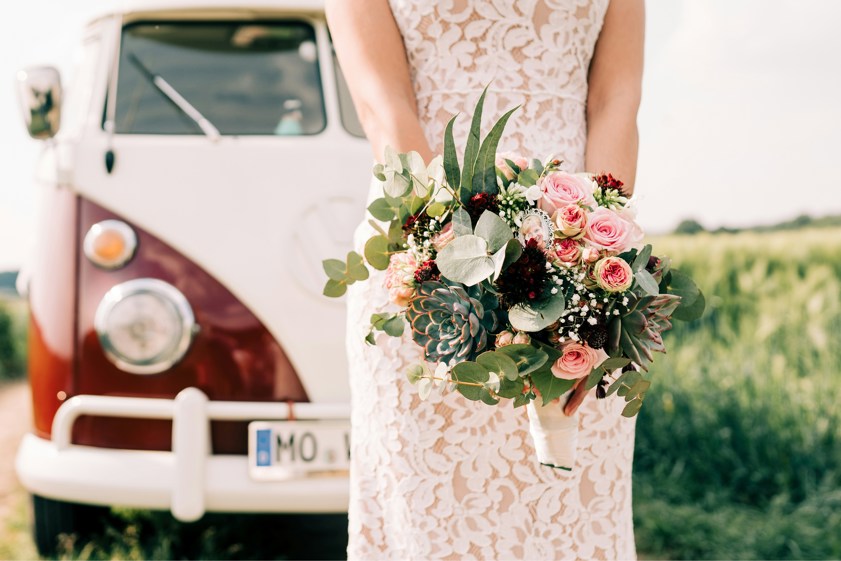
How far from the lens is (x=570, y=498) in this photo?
1.72 metres

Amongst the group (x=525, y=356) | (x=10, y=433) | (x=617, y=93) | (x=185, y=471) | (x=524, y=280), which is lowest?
(x=10, y=433)

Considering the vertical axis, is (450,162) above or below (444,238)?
above

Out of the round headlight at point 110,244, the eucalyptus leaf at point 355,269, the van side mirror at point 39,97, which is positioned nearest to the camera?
the eucalyptus leaf at point 355,269

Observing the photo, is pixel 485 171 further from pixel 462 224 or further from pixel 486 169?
pixel 462 224

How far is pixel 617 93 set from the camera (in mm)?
1813

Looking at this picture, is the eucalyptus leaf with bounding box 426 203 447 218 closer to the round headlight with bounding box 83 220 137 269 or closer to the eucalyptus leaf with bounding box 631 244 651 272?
the eucalyptus leaf with bounding box 631 244 651 272

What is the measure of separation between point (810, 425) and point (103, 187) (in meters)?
3.01

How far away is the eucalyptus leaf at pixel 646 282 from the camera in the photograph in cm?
128

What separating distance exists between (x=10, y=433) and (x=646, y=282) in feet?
21.5

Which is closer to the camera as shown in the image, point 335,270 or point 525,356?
point 525,356

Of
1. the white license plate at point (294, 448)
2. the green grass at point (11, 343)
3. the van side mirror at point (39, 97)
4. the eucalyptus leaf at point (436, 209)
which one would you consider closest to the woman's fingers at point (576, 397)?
the eucalyptus leaf at point (436, 209)

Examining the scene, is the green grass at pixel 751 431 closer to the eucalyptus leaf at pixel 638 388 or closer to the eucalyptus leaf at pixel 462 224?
the eucalyptus leaf at pixel 638 388

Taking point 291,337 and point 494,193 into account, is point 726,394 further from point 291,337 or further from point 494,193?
point 494,193

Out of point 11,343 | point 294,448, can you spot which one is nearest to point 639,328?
point 294,448
